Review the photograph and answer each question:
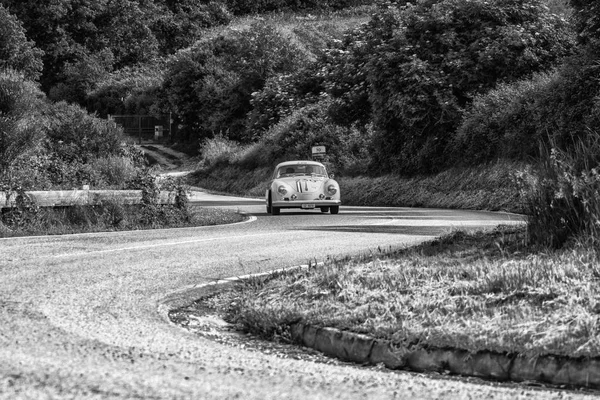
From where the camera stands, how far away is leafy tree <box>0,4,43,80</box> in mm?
65875

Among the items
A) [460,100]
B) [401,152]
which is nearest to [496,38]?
[460,100]

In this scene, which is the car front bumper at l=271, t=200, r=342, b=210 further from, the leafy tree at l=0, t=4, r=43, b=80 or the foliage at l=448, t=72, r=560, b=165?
the leafy tree at l=0, t=4, r=43, b=80

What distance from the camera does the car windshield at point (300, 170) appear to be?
87.8 ft

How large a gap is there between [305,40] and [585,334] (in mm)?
66589

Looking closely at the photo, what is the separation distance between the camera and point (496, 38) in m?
35.2

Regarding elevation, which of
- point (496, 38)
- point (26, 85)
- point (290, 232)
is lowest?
point (290, 232)

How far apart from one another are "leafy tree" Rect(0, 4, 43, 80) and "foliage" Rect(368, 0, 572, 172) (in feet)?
117

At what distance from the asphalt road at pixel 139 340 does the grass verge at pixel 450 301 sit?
A: 0.52 meters

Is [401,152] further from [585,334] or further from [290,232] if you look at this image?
[585,334]

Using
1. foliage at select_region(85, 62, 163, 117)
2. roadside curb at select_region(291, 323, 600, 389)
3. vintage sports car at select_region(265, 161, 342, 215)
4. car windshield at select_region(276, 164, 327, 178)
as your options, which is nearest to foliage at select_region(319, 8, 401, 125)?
car windshield at select_region(276, 164, 327, 178)

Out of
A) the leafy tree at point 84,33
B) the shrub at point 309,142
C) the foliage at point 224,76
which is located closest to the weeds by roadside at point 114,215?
the shrub at point 309,142

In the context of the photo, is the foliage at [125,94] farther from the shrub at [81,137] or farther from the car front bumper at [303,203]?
the shrub at [81,137]

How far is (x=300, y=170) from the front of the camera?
2686 cm

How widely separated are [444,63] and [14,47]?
39232mm
